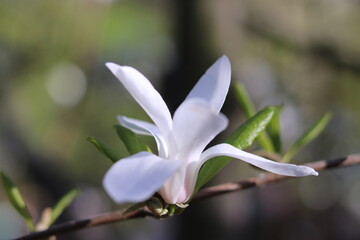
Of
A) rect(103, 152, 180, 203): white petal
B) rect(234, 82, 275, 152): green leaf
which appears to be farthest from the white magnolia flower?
rect(234, 82, 275, 152): green leaf

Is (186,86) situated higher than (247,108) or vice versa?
(247,108)

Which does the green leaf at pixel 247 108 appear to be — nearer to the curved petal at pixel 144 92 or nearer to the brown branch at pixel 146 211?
the brown branch at pixel 146 211

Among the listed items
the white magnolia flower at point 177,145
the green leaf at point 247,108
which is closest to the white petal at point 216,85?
the white magnolia flower at point 177,145

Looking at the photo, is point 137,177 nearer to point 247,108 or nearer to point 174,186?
point 174,186

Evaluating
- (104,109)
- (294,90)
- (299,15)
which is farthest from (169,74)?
(104,109)

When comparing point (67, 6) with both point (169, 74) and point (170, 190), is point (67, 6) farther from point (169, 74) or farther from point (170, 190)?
point (170, 190)

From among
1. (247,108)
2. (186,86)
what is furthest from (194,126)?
(186,86)

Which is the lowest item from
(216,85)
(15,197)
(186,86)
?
(186,86)

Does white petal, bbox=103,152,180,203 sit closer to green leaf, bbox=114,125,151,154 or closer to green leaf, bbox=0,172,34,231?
green leaf, bbox=114,125,151,154
